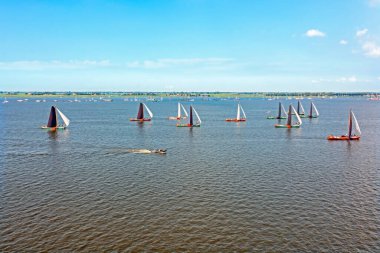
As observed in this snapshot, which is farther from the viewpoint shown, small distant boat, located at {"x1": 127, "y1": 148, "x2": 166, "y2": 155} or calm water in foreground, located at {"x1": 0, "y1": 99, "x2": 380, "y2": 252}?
small distant boat, located at {"x1": 127, "y1": 148, "x2": 166, "y2": 155}

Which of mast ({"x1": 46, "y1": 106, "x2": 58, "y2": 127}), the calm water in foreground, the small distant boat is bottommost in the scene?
the calm water in foreground

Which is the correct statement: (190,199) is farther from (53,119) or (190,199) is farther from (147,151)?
(53,119)

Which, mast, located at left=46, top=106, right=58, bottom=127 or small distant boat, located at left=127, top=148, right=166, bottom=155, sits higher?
mast, located at left=46, top=106, right=58, bottom=127

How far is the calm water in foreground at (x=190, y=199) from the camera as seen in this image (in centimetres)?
3491

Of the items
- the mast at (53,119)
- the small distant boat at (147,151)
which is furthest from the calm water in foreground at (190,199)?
the mast at (53,119)

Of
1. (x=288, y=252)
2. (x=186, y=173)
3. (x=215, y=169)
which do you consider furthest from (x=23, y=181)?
(x=288, y=252)

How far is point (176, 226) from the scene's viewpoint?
3828cm

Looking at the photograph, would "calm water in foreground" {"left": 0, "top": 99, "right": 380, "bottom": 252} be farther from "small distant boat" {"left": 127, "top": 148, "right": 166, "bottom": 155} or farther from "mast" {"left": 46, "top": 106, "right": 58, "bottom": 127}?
"mast" {"left": 46, "top": 106, "right": 58, "bottom": 127}

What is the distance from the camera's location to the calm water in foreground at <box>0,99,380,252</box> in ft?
115

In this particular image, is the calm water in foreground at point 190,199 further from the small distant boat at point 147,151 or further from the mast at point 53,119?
the mast at point 53,119

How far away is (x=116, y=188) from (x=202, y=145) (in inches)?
1736

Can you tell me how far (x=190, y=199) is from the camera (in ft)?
154

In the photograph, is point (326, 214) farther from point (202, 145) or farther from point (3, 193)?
point (202, 145)

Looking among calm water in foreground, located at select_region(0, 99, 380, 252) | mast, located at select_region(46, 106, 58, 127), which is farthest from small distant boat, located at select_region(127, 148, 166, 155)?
mast, located at select_region(46, 106, 58, 127)
